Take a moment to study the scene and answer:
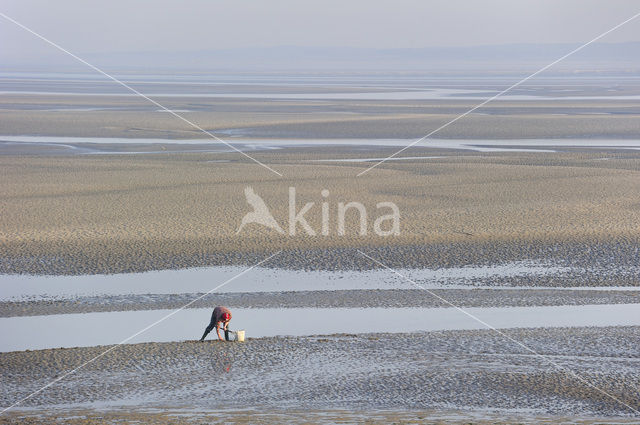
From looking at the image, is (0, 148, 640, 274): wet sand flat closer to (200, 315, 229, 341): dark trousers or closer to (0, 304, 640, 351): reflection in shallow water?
(0, 304, 640, 351): reflection in shallow water

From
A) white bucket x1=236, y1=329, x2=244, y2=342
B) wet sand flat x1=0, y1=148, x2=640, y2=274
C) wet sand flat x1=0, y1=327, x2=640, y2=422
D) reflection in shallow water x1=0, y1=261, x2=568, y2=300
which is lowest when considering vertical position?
wet sand flat x1=0, y1=327, x2=640, y2=422

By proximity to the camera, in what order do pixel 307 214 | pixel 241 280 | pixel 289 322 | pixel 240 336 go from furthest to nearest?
pixel 307 214
pixel 241 280
pixel 289 322
pixel 240 336

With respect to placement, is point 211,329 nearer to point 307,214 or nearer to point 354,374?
point 354,374

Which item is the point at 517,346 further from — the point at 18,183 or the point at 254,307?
the point at 18,183

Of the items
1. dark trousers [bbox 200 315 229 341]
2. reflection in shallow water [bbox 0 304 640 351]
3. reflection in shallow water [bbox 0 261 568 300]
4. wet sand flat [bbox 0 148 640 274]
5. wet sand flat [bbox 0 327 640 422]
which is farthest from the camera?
wet sand flat [bbox 0 148 640 274]

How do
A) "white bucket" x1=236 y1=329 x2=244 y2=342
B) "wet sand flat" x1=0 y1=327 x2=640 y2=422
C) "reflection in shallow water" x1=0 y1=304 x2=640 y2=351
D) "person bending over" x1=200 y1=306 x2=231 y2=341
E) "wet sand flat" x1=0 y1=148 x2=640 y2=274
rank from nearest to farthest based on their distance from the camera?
"wet sand flat" x1=0 y1=327 x2=640 y2=422 → "person bending over" x1=200 y1=306 x2=231 y2=341 → "white bucket" x1=236 y1=329 x2=244 y2=342 → "reflection in shallow water" x1=0 y1=304 x2=640 y2=351 → "wet sand flat" x1=0 y1=148 x2=640 y2=274

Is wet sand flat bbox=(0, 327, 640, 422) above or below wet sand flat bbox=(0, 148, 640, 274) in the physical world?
below

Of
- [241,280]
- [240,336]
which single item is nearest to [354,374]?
[240,336]

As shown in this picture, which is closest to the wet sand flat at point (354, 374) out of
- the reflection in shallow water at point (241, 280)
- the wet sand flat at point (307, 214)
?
the reflection in shallow water at point (241, 280)

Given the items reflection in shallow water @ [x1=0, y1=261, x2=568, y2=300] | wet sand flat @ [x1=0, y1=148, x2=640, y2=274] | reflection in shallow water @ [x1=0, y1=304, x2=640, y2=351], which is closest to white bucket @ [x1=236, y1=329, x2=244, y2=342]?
reflection in shallow water @ [x1=0, y1=304, x2=640, y2=351]

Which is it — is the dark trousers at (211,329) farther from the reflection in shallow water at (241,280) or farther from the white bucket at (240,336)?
the reflection in shallow water at (241,280)

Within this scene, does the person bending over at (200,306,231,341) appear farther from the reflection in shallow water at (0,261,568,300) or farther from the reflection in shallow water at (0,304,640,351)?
the reflection in shallow water at (0,261,568,300)

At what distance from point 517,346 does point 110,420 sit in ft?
22.2

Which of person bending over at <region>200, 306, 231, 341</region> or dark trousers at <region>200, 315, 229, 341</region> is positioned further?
dark trousers at <region>200, 315, 229, 341</region>
